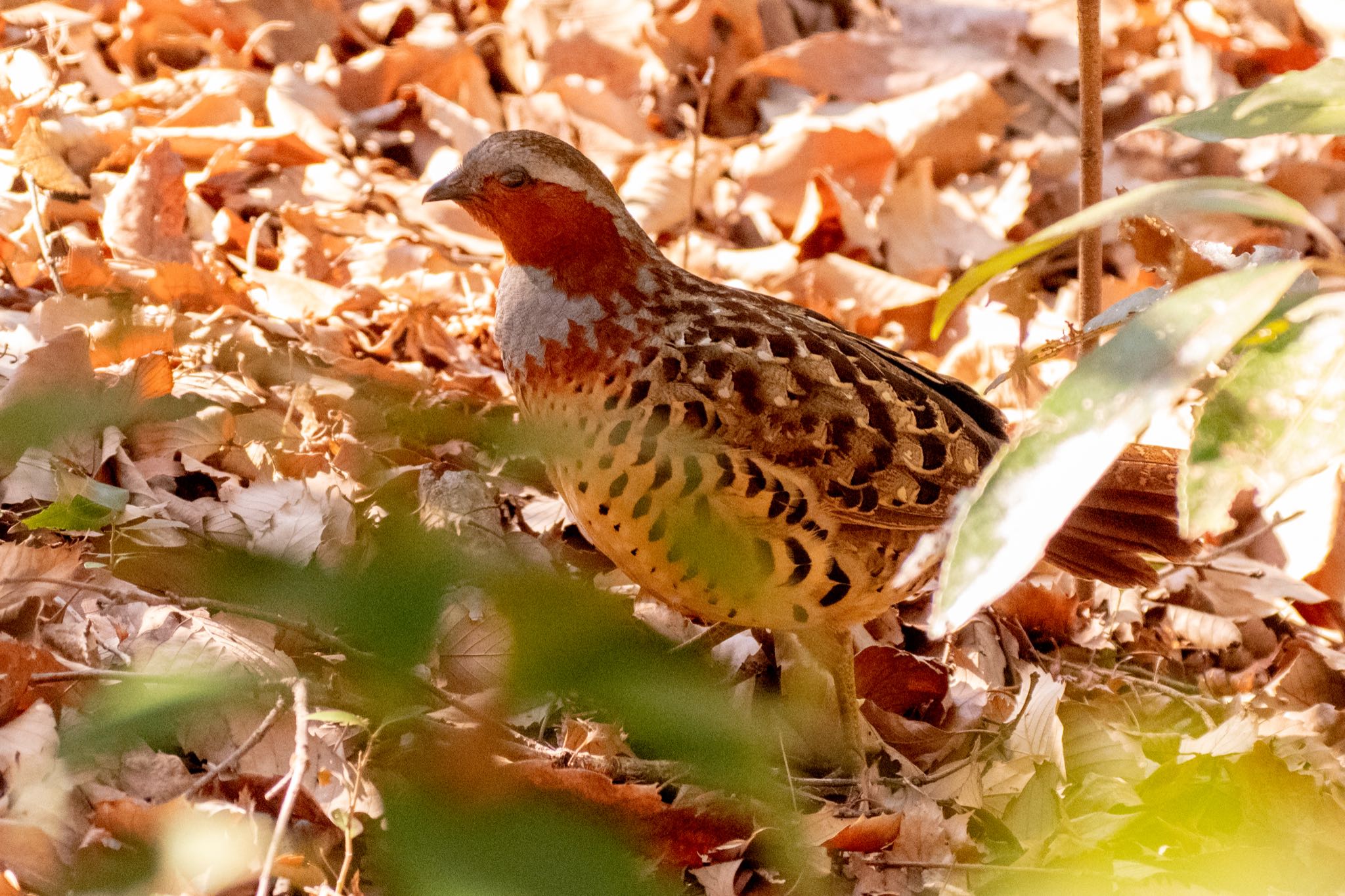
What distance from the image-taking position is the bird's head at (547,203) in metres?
2.93

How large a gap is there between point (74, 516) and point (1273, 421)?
2122 mm

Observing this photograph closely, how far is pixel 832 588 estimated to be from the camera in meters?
2.86

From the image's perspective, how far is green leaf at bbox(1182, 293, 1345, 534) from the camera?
4.50ft

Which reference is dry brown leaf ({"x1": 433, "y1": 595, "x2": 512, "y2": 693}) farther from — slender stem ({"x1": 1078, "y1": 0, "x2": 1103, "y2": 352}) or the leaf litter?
slender stem ({"x1": 1078, "y1": 0, "x2": 1103, "y2": 352})

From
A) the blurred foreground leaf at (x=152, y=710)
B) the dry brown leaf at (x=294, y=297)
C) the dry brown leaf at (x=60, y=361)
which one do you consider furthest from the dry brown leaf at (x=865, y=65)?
the blurred foreground leaf at (x=152, y=710)

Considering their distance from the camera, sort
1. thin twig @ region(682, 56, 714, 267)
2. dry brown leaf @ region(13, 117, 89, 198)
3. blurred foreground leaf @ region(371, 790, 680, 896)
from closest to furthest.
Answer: blurred foreground leaf @ region(371, 790, 680, 896) → dry brown leaf @ region(13, 117, 89, 198) → thin twig @ region(682, 56, 714, 267)

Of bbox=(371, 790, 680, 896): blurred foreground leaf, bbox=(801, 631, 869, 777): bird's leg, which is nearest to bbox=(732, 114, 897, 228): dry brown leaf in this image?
bbox=(801, 631, 869, 777): bird's leg

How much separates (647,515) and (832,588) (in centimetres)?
46

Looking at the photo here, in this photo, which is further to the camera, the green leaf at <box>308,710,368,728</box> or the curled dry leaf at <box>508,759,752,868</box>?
the curled dry leaf at <box>508,759,752,868</box>

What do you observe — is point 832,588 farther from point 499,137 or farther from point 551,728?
point 499,137

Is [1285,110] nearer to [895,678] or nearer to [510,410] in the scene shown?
[510,410]

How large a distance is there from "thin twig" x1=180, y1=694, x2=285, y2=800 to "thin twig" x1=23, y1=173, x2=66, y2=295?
1.68 metres

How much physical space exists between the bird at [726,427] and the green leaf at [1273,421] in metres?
1.22

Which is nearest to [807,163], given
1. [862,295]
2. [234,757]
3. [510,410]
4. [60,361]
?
[862,295]
